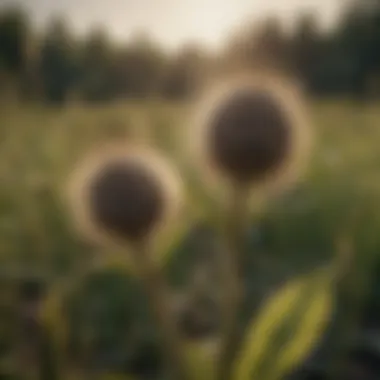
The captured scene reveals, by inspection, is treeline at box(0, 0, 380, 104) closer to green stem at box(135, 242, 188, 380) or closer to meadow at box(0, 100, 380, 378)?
meadow at box(0, 100, 380, 378)

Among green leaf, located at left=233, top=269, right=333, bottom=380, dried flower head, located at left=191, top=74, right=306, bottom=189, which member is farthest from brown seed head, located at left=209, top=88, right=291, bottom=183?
green leaf, located at left=233, top=269, right=333, bottom=380

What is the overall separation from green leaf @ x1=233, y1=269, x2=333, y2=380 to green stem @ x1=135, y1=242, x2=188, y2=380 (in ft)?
0.18

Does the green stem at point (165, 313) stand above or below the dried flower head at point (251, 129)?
below

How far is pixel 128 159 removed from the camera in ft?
2.29

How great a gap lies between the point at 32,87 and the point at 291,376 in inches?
14.7

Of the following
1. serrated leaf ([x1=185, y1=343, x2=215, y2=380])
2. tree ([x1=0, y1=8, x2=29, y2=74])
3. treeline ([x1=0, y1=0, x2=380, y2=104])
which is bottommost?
serrated leaf ([x1=185, y1=343, x2=215, y2=380])

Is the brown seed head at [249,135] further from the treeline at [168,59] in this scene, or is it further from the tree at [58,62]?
the tree at [58,62]

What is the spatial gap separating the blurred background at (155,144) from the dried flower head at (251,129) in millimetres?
21

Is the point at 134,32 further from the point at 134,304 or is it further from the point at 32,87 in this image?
the point at 134,304

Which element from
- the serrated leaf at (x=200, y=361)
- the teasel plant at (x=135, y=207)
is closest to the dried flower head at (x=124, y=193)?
the teasel plant at (x=135, y=207)

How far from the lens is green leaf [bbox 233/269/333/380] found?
2.21 ft

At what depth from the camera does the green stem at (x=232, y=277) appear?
0.69m

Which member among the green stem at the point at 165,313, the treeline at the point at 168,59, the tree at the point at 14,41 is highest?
the tree at the point at 14,41

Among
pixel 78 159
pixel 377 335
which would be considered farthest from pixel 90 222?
pixel 377 335
